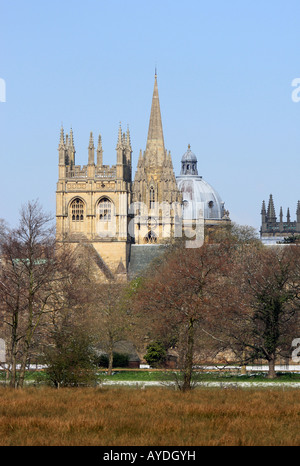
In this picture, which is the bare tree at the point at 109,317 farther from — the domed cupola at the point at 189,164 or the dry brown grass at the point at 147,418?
the domed cupola at the point at 189,164

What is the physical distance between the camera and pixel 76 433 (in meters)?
20.1

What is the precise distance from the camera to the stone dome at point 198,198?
491 ft

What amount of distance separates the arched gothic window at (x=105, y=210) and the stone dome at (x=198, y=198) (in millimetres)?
45608

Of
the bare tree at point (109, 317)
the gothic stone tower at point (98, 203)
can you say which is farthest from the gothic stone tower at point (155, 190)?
the bare tree at point (109, 317)

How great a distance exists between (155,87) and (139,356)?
53148mm

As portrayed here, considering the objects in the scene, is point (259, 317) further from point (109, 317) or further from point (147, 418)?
point (147, 418)

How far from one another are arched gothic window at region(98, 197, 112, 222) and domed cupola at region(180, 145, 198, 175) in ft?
187

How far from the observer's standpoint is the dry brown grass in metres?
19.4

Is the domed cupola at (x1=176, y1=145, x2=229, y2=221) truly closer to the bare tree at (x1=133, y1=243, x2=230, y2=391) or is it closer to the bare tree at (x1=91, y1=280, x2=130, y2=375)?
the bare tree at (x1=133, y1=243, x2=230, y2=391)

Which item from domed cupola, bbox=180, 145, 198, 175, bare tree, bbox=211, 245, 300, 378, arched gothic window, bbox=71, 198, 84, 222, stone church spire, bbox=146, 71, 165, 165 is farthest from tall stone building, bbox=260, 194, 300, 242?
bare tree, bbox=211, 245, 300, 378

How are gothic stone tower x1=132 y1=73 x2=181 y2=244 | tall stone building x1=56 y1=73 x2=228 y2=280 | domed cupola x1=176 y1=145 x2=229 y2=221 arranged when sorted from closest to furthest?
tall stone building x1=56 y1=73 x2=228 y2=280 → gothic stone tower x1=132 y1=73 x2=181 y2=244 → domed cupola x1=176 y1=145 x2=229 y2=221

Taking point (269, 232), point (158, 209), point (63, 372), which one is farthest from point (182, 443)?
point (269, 232)

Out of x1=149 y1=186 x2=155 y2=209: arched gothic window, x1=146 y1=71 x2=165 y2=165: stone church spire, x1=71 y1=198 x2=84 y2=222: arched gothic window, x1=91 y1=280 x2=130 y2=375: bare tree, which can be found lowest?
x1=91 y1=280 x2=130 y2=375: bare tree

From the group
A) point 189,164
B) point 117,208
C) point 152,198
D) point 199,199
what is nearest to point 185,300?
point 117,208
